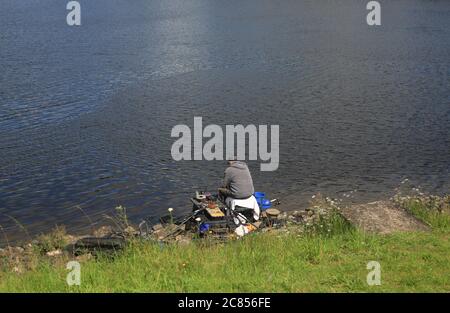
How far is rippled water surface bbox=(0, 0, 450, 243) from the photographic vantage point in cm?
2359

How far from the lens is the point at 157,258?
10.9 m

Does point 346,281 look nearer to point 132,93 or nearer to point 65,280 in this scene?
point 65,280

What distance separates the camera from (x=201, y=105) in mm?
36500

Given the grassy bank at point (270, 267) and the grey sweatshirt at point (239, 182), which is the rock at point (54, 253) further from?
the grey sweatshirt at point (239, 182)

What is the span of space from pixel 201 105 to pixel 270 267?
26.6 m

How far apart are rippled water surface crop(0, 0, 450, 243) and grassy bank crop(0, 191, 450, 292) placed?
818 cm

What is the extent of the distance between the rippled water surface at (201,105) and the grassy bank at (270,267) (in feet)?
26.8

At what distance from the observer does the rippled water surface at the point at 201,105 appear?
77.4ft

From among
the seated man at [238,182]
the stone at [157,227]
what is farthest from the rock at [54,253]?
the seated man at [238,182]

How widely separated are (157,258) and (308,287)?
299cm

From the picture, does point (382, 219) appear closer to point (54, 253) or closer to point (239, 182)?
point (239, 182)

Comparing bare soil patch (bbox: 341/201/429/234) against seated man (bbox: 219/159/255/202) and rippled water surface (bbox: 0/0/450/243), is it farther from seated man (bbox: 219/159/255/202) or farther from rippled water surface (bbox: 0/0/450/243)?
rippled water surface (bbox: 0/0/450/243)

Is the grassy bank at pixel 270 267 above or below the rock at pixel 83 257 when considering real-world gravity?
above

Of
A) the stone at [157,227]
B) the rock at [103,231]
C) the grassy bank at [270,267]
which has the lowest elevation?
the rock at [103,231]
